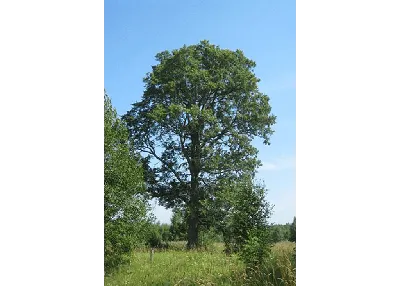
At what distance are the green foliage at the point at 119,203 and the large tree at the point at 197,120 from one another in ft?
9.64

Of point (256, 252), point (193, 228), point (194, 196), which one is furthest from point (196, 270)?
point (194, 196)

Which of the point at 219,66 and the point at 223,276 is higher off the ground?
the point at 219,66

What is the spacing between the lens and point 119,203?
7398 mm

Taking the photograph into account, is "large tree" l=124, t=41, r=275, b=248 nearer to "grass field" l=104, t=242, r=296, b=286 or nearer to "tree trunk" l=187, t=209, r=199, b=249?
"tree trunk" l=187, t=209, r=199, b=249

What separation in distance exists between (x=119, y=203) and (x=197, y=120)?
13.7ft

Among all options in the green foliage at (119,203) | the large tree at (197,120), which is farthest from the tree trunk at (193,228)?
the green foliage at (119,203)

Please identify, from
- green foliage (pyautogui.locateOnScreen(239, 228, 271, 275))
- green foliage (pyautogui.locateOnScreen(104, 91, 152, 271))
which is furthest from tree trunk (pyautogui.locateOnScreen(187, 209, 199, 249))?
green foliage (pyautogui.locateOnScreen(239, 228, 271, 275))

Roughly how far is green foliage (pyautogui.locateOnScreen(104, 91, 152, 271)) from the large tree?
2.94m

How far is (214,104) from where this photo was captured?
11.9m

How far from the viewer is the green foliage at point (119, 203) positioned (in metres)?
7.34
